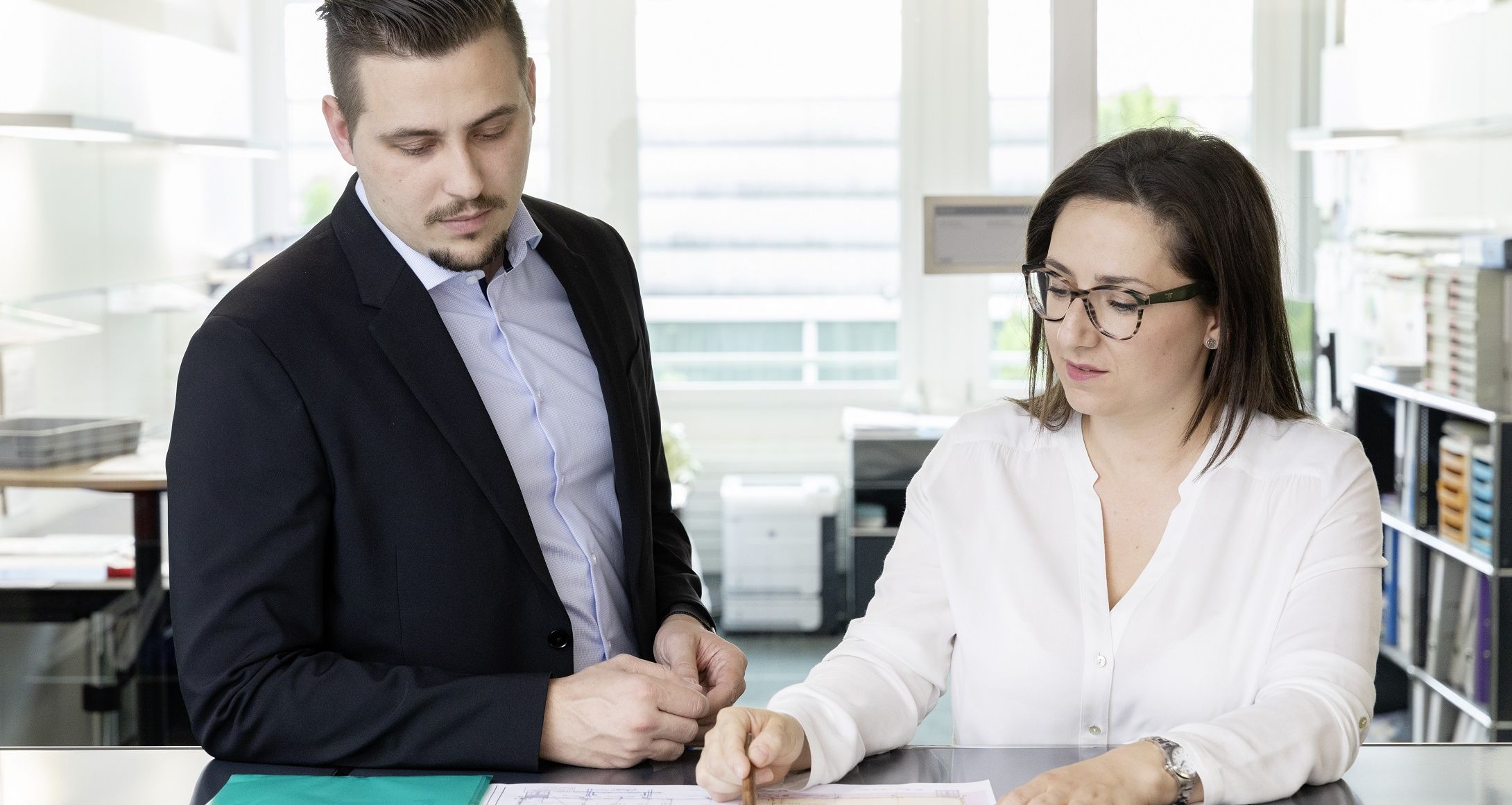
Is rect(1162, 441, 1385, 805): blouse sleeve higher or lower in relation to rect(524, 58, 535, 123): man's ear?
lower

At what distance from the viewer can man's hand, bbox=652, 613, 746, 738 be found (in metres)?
1.54

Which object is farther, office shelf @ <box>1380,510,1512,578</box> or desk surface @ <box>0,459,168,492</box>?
office shelf @ <box>1380,510,1512,578</box>

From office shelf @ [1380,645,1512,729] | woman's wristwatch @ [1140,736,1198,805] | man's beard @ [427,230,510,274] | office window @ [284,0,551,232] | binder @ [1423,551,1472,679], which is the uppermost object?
office window @ [284,0,551,232]

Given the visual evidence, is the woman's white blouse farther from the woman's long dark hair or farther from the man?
the man

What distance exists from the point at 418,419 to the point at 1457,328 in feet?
8.86

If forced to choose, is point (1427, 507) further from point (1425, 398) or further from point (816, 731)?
point (816, 731)

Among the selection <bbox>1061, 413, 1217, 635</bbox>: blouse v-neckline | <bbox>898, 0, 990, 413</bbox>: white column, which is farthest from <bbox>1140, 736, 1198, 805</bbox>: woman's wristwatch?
<bbox>898, 0, 990, 413</bbox>: white column

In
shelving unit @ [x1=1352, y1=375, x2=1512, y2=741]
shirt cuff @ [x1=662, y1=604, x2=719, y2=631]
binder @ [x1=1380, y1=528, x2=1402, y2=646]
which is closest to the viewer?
shirt cuff @ [x1=662, y1=604, x2=719, y2=631]

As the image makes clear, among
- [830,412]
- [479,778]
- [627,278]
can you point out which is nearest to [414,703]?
[479,778]

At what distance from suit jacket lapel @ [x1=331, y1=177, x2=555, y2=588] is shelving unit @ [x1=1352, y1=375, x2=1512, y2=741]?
2.47m

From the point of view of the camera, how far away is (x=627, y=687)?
1.29m

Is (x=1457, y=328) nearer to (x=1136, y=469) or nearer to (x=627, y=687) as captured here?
(x=1136, y=469)

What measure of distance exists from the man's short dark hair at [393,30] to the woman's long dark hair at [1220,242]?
2.30 ft

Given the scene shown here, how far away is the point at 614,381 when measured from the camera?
64.4 inches
